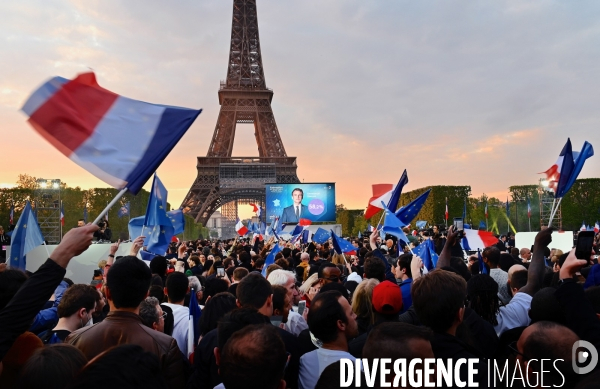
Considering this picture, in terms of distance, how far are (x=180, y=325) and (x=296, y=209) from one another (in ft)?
121

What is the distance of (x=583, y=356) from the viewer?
7.44ft

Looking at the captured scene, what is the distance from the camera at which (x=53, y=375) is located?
194cm

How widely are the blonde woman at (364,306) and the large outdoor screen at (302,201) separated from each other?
3596cm

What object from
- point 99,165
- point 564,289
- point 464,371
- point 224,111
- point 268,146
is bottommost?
point 464,371

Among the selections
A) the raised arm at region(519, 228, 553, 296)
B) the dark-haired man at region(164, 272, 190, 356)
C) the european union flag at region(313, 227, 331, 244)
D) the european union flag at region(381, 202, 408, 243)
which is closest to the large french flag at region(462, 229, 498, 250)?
the european union flag at region(381, 202, 408, 243)

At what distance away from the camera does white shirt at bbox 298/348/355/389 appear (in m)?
2.79

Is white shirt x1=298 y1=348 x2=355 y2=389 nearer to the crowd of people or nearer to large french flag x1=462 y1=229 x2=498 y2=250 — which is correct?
the crowd of people

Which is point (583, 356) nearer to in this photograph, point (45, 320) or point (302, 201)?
point (45, 320)

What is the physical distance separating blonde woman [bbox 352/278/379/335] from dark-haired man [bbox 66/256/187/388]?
4.77 ft

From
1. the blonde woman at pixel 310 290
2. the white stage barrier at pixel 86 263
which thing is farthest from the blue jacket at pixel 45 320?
the white stage barrier at pixel 86 263

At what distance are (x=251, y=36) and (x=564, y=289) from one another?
65.5m

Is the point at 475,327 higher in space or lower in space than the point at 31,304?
lower

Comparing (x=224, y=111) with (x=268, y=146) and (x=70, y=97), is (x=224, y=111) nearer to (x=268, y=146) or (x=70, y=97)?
(x=268, y=146)

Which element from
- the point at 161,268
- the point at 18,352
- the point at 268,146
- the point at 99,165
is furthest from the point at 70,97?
the point at 268,146
